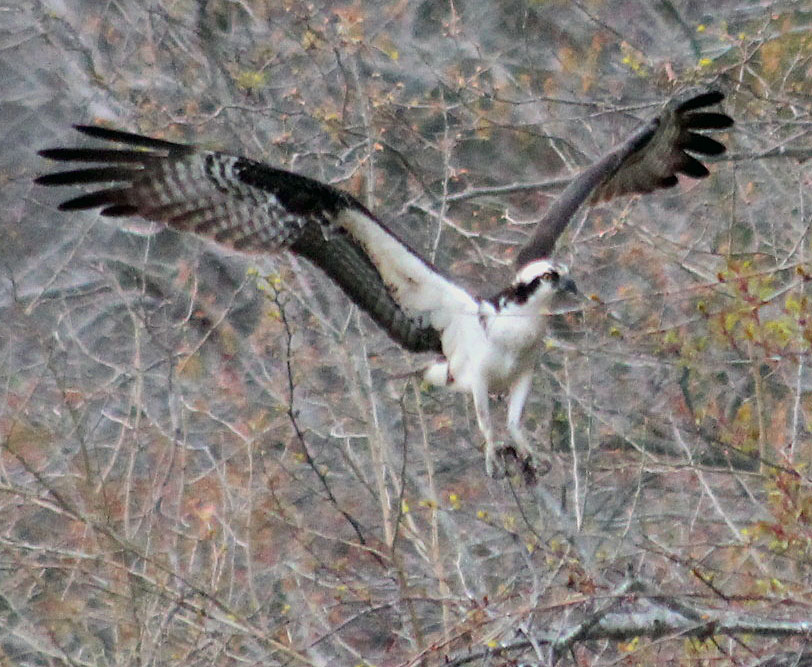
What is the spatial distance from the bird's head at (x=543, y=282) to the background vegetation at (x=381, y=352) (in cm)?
28

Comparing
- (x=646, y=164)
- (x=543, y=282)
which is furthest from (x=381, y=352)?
(x=543, y=282)

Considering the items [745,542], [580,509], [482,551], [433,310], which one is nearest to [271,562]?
[482,551]

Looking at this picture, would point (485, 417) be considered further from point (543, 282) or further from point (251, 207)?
point (251, 207)

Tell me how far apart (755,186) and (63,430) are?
4146 mm

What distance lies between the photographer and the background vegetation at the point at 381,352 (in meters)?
6.69

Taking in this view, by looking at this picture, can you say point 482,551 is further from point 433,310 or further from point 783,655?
point 783,655

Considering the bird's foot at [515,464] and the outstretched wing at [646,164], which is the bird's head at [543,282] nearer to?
the outstretched wing at [646,164]

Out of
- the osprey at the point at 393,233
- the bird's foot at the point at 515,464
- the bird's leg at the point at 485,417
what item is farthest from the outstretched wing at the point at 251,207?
the bird's foot at the point at 515,464

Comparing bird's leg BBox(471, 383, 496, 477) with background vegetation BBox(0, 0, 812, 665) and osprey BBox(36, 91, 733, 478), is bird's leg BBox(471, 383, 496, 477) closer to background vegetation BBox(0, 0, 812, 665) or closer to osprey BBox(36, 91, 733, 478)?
osprey BBox(36, 91, 733, 478)

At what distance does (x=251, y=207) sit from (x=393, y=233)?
1.89 feet

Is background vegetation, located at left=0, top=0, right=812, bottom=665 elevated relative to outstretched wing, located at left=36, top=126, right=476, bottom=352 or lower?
lower

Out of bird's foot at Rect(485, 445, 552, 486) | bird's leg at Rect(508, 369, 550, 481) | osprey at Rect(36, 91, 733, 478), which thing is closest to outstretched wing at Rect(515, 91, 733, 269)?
osprey at Rect(36, 91, 733, 478)

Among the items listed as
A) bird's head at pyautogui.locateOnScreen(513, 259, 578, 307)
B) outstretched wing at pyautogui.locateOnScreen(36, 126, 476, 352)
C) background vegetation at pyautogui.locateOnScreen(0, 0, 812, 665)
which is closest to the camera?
outstretched wing at pyautogui.locateOnScreen(36, 126, 476, 352)

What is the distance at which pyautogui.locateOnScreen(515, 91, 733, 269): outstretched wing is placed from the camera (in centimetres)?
700
